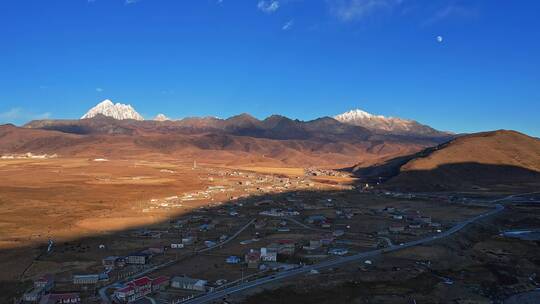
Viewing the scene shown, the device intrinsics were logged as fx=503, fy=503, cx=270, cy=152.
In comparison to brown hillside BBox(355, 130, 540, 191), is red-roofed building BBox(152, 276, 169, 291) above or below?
below

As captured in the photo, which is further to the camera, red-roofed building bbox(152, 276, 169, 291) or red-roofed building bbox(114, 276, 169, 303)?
red-roofed building bbox(152, 276, 169, 291)

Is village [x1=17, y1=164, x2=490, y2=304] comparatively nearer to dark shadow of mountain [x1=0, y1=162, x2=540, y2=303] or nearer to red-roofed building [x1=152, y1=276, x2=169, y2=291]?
red-roofed building [x1=152, y1=276, x2=169, y2=291]

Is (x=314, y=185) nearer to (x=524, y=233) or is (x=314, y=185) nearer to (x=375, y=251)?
(x=524, y=233)

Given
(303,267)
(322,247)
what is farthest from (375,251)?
(303,267)

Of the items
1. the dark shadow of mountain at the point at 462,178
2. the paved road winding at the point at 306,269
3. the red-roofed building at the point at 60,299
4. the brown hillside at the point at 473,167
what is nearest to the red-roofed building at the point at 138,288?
the red-roofed building at the point at 60,299

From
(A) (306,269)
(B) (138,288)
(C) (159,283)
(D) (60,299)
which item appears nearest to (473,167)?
(A) (306,269)

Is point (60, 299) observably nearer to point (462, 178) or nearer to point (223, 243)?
point (223, 243)

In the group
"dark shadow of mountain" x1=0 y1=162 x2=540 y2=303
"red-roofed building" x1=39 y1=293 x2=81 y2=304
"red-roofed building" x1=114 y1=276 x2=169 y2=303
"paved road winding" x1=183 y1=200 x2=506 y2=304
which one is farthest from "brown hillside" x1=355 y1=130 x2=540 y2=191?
"red-roofed building" x1=39 y1=293 x2=81 y2=304

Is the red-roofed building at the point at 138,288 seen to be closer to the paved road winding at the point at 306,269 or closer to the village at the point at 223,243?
the village at the point at 223,243
